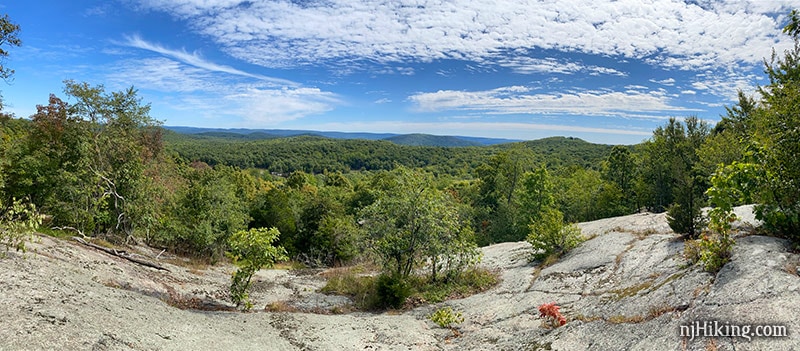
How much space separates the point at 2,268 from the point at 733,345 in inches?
506

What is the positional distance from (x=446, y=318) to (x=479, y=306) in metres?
1.29

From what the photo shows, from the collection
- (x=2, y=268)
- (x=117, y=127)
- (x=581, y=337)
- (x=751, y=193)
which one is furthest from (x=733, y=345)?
(x=117, y=127)

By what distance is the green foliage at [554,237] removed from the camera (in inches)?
572

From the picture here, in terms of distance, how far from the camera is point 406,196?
13.8 m

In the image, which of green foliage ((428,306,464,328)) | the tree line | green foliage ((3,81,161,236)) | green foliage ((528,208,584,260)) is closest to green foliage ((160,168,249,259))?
the tree line

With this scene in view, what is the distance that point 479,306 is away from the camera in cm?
1134

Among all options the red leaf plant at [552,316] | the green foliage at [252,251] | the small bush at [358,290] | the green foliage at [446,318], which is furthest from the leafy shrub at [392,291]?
the red leaf plant at [552,316]

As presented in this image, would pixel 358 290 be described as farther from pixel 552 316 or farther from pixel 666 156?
pixel 666 156

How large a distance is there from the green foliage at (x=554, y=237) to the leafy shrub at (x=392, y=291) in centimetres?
564

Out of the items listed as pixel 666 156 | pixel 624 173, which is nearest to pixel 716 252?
pixel 666 156

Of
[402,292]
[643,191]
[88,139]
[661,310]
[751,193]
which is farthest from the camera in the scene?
[643,191]

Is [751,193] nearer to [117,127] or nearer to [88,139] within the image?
[88,139]

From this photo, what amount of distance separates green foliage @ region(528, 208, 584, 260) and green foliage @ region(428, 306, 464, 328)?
5.35 m

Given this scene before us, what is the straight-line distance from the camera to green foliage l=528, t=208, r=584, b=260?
1452cm
